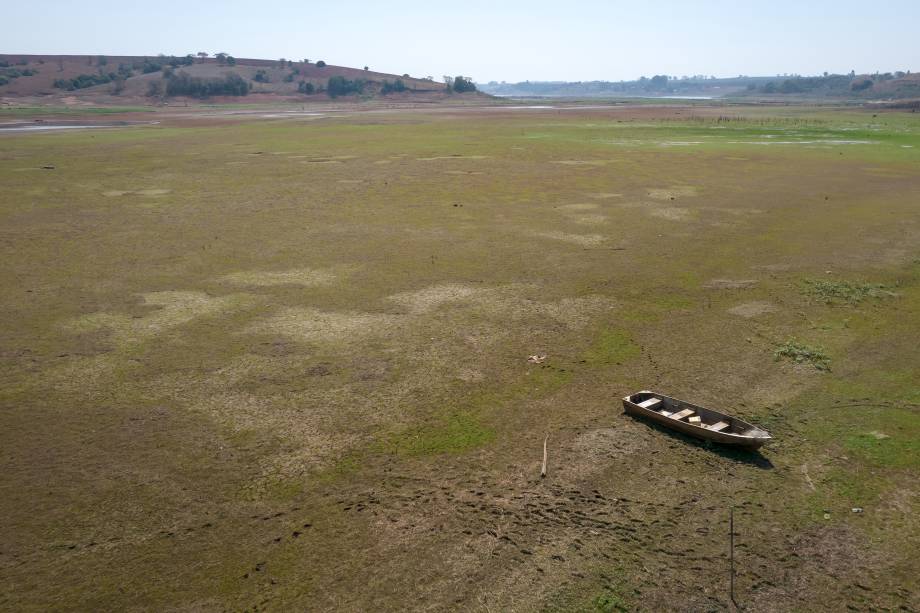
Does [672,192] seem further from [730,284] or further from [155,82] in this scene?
[155,82]

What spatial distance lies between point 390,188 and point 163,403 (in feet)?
86.7

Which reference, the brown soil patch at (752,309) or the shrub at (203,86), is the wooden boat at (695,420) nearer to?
the brown soil patch at (752,309)

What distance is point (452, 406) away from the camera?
13.9m

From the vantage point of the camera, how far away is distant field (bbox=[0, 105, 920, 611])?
9266 mm

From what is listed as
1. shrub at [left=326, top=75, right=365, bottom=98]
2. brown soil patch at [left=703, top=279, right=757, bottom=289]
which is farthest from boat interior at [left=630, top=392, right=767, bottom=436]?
shrub at [left=326, top=75, right=365, bottom=98]

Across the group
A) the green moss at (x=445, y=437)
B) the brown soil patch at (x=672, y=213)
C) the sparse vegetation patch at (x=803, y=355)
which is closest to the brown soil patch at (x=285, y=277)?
the green moss at (x=445, y=437)

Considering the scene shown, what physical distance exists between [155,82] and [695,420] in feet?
593

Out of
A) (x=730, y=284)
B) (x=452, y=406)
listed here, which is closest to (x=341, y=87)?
(x=730, y=284)

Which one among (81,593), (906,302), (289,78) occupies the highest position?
(289,78)

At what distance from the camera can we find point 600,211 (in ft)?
107

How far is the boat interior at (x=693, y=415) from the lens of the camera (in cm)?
1221

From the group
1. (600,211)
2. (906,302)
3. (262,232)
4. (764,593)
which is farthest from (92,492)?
(600,211)

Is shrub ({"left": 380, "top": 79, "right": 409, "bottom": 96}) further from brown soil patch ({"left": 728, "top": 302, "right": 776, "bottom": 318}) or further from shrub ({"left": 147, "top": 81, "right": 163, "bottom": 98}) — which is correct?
brown soil patch ({"left": 728, "top": 302, "right": 776, "bottom": 318})

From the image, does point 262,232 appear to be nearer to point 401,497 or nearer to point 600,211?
point 600,211
